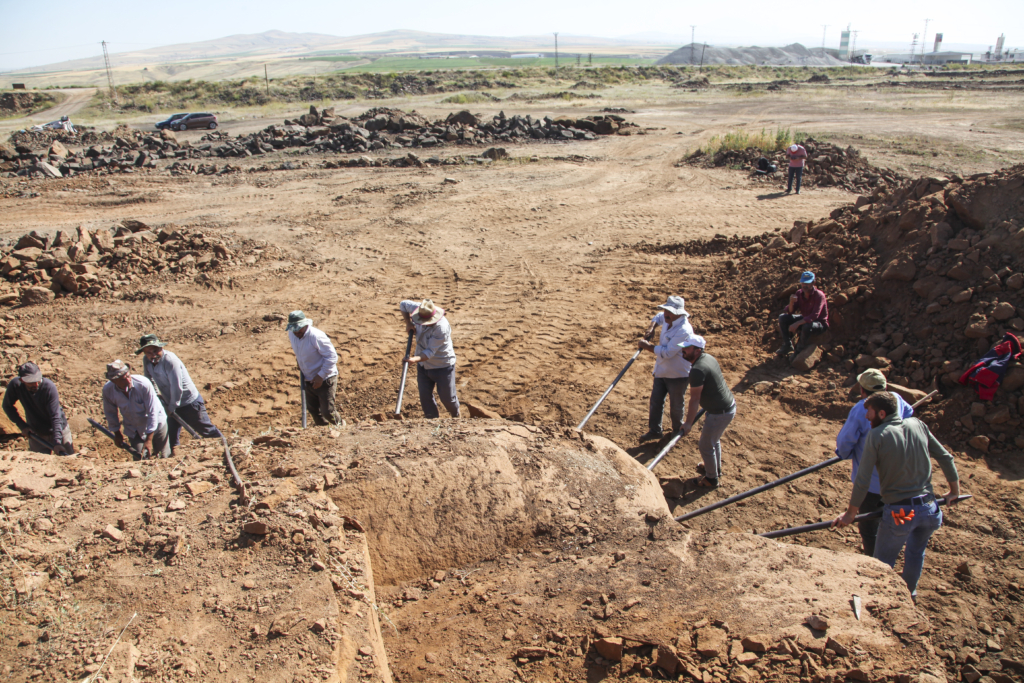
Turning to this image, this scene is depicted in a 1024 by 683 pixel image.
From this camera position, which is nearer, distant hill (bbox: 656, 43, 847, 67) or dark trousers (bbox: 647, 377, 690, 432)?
dark trousers (bbox: 647, 377, 690, 432)

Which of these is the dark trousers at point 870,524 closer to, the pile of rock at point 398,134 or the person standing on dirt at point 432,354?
the person standing on dirt at point 432,354

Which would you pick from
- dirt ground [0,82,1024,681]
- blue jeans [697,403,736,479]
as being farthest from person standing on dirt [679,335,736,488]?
dirt ground [0,82,1024,681]

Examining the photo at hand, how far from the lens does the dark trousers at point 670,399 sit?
6777 millimetres

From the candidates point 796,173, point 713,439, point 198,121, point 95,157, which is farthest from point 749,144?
point 198,121

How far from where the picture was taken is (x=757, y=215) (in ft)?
48.1

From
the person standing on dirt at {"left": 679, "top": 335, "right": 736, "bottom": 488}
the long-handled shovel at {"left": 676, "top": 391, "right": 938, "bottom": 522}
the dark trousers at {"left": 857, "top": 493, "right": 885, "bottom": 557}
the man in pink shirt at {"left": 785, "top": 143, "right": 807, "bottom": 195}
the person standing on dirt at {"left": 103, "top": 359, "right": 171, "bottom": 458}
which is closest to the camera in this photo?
the dark trousers at {"left": 857, "top": 493, "right": 885, "bottom": 557}

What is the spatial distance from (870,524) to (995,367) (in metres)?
3.19

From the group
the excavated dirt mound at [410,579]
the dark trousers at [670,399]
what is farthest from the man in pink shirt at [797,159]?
the excavated dirt mound at [410,579]

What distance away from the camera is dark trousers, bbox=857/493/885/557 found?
4.74 metres

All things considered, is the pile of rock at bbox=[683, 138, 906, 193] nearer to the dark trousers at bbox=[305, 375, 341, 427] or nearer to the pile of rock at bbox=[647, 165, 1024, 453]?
the pile of rock at bbox=[647, 165, 1024, 453]

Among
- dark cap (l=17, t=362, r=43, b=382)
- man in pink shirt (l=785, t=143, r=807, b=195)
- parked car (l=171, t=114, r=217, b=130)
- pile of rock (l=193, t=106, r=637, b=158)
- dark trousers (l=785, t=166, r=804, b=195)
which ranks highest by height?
parked car (l=171, t=114, r=217, b=130)

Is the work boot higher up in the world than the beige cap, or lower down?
lower down

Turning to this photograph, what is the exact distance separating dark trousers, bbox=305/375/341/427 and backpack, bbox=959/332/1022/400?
7.20 metres

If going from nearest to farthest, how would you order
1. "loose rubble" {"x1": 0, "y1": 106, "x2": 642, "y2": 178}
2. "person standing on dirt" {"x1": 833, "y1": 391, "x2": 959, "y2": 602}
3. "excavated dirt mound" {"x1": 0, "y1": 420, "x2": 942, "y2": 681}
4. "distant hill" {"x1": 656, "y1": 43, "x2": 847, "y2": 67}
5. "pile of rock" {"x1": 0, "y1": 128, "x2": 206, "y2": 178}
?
"excavated dirt mound" {"x1": 0, "y1": 420, "x2": 942, "y2": 681} → "person standing on dirt" {"x1": 833, "y1": 391, "x2": 959, "y2": 602} → "pile of rock" {"x1": 0, "y1": 128, "x2": 206, "y2": 178} → "loose rubble" {"x1": 0, "y1": 106, "x2": 642, "y2": 178} → "distant hill" {"x1": 656, "y1": 43, "x2": 847, "y2": 67}
